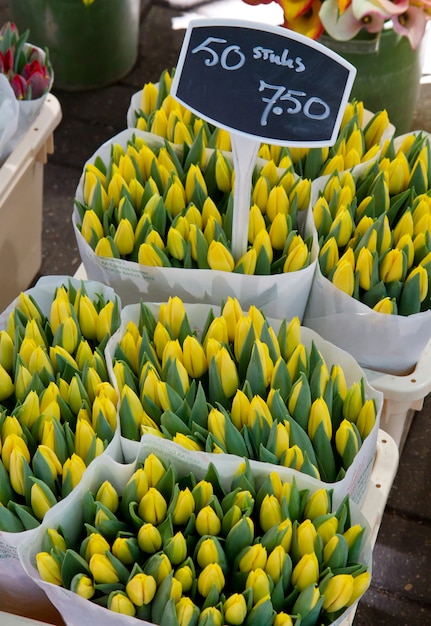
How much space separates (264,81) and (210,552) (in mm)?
563

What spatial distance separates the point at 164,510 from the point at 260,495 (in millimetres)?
108

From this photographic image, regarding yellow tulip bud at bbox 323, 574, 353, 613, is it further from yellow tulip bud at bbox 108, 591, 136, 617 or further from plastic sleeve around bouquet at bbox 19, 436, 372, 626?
yellow tulip bud at bbox 108, 591, 136, 617

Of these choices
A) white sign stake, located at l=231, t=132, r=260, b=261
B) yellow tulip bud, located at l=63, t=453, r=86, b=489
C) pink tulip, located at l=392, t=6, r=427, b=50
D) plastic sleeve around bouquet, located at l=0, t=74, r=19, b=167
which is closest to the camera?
yellow tulip bud, located at l=63, t=453, r=86, b=489

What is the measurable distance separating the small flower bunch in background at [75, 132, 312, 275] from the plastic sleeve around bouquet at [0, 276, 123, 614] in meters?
0.06

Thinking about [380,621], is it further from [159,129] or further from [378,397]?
[159,129]

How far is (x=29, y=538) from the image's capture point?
920mm

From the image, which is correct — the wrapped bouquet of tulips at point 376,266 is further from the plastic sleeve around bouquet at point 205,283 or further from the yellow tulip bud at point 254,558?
the yellow tulip bud at point 254,558

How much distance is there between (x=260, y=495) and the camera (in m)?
0.96

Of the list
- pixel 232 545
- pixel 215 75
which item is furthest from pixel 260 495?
pixel 215 75

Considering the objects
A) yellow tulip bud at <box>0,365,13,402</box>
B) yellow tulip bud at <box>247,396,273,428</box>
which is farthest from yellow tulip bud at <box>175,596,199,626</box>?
yellow tulip bud at <box>0,365,13,402</box>

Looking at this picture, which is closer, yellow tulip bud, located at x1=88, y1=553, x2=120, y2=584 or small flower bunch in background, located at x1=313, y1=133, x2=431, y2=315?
yellow tulip bud, located at x1=88, y1=553, x2=120, y2=584

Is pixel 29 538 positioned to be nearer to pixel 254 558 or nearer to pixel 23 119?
pixel 254 558

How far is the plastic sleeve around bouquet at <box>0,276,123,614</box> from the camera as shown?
938 mm

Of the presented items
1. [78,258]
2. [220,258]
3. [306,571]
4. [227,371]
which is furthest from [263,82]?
[78,258]
